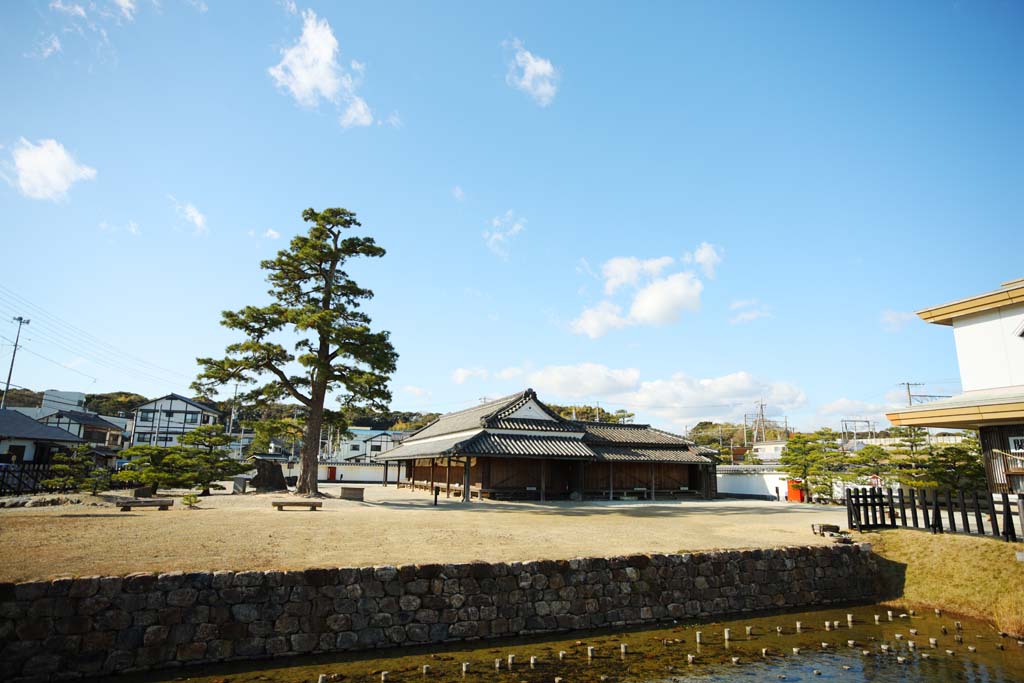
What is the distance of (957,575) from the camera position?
10.4 metres

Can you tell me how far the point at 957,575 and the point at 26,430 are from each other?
37288 millimetres

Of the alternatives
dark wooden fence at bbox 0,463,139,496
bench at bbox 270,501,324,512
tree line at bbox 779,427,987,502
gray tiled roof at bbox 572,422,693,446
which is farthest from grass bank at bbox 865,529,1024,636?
dark wooden fence at bbox 0,463,139,496

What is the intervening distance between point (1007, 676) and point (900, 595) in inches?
177

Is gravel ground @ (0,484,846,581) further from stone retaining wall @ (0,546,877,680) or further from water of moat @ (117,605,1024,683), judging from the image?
water of moat @ (117,605,1024,683)

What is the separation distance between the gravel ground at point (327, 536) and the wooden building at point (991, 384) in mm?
4464

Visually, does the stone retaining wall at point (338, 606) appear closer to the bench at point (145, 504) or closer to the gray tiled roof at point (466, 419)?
the bench at point (145, 504)

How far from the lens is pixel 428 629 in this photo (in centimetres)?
816

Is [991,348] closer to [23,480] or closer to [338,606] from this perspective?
[338,606]

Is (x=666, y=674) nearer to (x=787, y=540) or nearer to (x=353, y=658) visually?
(x=353, y=658)

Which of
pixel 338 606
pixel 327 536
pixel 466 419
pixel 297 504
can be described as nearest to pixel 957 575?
→ pixel 338 606

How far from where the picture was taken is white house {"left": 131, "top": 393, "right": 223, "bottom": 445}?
52.7m

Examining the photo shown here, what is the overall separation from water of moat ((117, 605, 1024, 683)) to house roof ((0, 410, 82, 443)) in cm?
2723

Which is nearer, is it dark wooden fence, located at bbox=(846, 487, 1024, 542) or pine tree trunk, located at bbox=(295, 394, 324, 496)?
dark wooden fence, located at bbox=(846, 487, 1024, 542)

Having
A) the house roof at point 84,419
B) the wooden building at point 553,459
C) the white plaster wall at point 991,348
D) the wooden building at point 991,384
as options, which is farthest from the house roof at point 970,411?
the house roof at point 84,419
